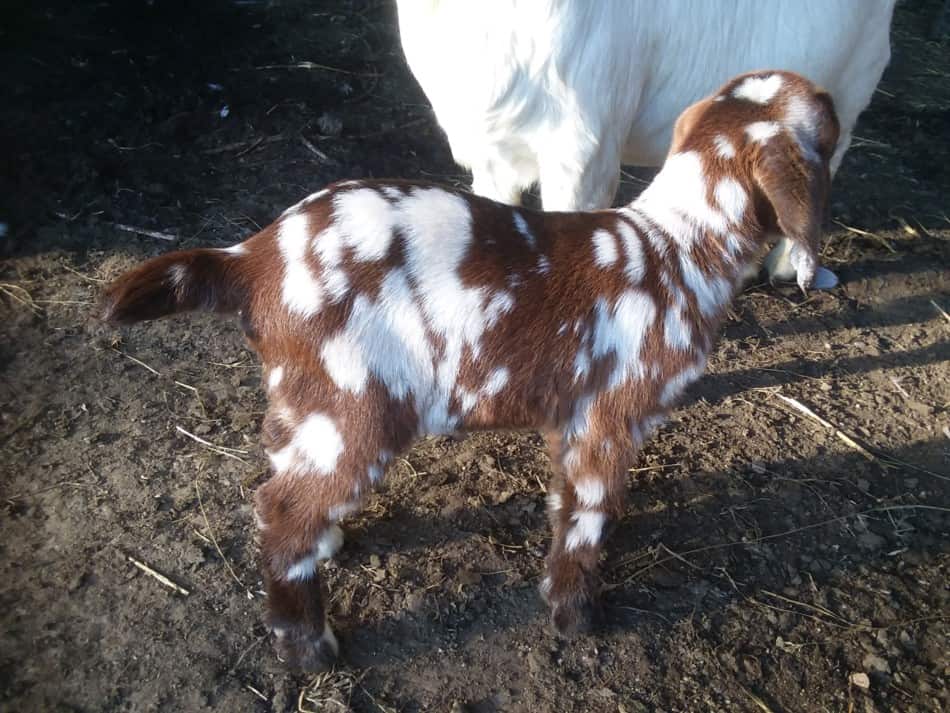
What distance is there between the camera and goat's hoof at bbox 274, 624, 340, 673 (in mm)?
2426

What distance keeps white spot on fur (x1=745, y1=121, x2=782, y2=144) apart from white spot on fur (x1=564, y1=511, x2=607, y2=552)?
1157 mm

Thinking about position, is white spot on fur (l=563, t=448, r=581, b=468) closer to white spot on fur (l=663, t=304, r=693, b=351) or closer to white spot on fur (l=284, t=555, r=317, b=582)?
white spot on fur (l=663, t=304, r=693, b=351)

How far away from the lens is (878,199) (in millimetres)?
4730

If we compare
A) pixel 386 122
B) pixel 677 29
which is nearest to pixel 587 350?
pixel 677 29

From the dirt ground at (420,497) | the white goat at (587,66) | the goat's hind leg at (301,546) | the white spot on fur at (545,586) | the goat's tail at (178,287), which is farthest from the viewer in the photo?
the white goat at (587,66)

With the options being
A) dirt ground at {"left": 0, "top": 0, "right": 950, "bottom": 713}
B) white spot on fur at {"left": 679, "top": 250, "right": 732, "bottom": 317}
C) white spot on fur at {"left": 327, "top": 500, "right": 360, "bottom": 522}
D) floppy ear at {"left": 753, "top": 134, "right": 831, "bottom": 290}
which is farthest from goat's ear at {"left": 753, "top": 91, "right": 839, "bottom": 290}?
white spot on fur at {"left": 327, "top": 500, "right": 360, "bottom": 522}

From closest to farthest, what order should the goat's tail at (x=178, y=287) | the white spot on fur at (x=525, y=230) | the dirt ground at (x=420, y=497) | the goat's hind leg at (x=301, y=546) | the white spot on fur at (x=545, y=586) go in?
the goat's tail at (x=178, y=287)
the goat's hind leg at (x=301, y=546)
the white spot on fur at (x=525, y=230)
the dirt ground at (x=420, y=497)
the white spot on fur at (x=545, y=586)

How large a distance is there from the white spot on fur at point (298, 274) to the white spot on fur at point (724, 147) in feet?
3.84

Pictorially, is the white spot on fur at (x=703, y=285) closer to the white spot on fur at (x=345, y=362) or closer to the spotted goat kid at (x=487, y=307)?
the spotted goat kid at (x=487, y=307)

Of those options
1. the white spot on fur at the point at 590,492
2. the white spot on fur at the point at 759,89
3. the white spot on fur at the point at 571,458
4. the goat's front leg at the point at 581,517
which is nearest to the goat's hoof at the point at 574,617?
the goat's front leg at the point at 581,517

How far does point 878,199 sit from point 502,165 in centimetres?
266

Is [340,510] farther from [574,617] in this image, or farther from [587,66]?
[587,66]

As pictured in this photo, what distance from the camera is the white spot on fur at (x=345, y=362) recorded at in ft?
7.03

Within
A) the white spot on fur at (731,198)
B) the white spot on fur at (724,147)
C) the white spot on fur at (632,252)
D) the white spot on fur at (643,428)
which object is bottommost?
the white spot on fur at (643,428)
